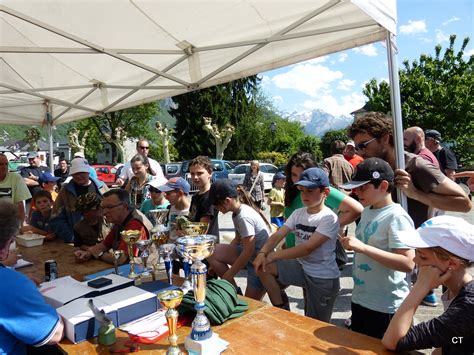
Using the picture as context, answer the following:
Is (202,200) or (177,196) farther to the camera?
(177,196)

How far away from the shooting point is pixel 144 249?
238 centimetres

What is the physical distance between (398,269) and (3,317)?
6.34ft

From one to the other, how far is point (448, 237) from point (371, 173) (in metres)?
0.70

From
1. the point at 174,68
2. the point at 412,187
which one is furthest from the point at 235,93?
the point at 412,187

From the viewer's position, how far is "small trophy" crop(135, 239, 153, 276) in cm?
233

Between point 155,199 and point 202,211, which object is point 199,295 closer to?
point 202,211

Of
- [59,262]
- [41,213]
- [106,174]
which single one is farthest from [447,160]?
[106,174]

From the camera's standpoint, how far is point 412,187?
7.68 feet

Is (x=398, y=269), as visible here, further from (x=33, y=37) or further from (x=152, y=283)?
(x=33, y=37)

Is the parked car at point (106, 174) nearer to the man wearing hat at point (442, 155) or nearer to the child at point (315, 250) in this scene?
the man wearing hat at point (442, 155)

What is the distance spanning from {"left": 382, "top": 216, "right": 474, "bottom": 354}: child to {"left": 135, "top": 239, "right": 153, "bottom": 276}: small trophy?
157cm

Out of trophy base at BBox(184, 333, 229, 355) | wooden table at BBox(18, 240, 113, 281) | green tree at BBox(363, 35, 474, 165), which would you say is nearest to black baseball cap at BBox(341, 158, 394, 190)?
trophy base at BBox(184, 333, 229, 355)

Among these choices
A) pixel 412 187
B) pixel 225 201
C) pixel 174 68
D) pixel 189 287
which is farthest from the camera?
pixel 174 68

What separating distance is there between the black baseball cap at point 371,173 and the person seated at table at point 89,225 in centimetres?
246
